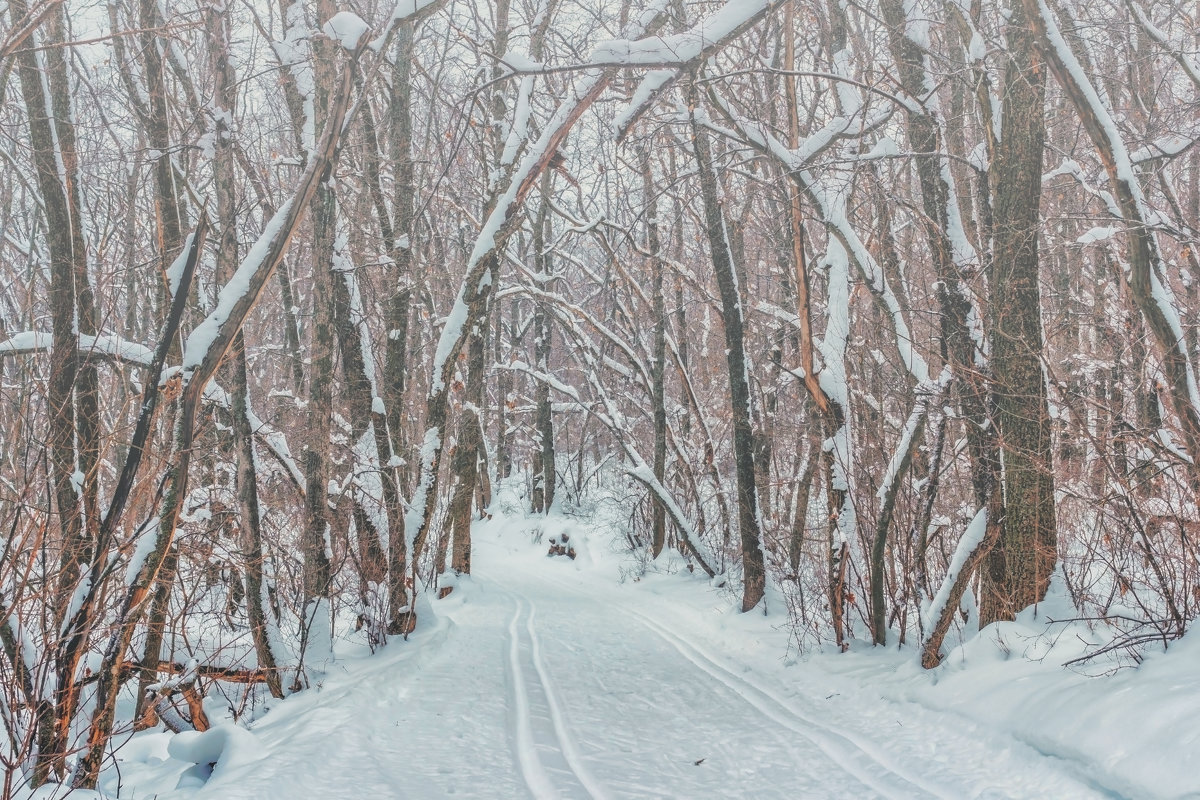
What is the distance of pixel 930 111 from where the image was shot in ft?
22.1

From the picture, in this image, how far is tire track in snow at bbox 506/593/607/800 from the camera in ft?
14.5

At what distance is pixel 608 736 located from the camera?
17.8ft

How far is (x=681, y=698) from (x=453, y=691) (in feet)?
6.46

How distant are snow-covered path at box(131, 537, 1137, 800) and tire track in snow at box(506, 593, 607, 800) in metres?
0.02

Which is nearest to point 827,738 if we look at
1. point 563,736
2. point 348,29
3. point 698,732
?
point 698,732

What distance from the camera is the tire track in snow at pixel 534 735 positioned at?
4422mm

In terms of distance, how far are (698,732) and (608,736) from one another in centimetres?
68

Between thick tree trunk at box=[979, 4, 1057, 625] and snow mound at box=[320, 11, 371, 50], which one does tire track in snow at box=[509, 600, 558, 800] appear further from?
snow mound at box=[320, 11, 371, 50]

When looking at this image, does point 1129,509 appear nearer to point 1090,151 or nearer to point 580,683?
point 580,683

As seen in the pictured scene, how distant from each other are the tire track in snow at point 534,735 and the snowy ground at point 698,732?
2 cm

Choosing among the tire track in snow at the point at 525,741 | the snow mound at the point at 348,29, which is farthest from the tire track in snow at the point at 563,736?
the snow mound at the point at 348,29

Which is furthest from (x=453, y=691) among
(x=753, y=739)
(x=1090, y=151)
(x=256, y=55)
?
(x=1090, y=151)

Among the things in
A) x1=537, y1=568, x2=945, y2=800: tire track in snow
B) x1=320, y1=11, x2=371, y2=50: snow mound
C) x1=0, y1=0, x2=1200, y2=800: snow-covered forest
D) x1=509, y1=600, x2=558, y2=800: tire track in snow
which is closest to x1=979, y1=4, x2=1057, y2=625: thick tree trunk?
x1=0, y1=0, x2=1200, y2=800: snow-covered forest

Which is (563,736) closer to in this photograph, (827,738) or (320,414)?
(827,738)
